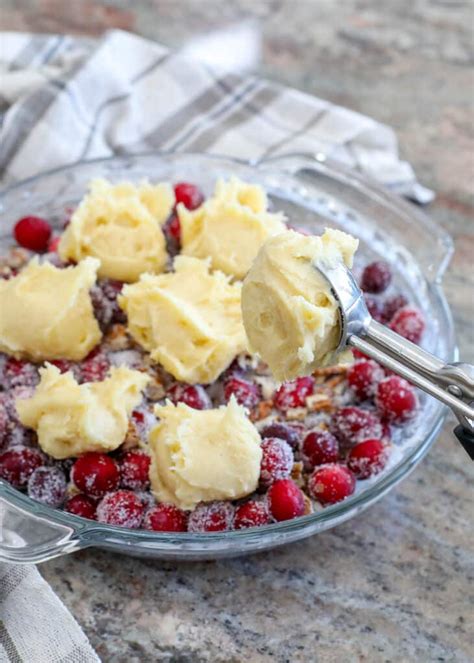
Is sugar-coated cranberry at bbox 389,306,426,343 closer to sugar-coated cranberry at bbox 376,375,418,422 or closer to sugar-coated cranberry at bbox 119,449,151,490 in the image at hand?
sugar-coated cranberry at bbox 376,375,418,422

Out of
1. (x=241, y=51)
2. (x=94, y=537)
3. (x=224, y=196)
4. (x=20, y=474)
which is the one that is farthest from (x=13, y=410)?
(x=241, y=51)

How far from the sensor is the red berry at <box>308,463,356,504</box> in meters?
1.11

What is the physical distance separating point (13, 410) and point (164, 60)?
1.04 m

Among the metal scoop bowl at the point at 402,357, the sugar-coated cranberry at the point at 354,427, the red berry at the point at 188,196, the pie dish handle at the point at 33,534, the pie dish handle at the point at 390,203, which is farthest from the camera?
the red berry at the point at 188,196

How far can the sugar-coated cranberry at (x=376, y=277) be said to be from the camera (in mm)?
1439

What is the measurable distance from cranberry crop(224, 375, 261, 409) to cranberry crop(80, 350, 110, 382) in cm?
18

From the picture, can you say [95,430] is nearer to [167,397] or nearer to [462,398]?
[167,397]

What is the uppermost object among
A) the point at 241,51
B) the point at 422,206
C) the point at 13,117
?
the point at 13,117

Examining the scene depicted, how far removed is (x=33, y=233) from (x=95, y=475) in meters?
0.57

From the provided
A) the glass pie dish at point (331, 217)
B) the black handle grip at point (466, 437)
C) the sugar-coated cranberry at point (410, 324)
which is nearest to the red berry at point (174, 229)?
the glass pie dish at point (331, 217)

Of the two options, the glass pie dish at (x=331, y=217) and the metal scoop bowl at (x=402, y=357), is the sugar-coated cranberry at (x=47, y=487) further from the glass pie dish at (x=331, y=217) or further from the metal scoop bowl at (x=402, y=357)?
the metal scoop bowl at (x=402, y=357)

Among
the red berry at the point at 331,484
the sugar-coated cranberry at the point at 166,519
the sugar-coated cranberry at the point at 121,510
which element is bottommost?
the red berry at the point at 331,484

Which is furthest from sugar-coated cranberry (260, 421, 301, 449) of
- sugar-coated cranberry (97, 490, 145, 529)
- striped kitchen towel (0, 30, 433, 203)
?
striped kitchen towel (0, 30, 433, 203)

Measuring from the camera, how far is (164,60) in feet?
6.39
